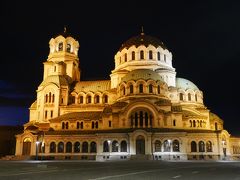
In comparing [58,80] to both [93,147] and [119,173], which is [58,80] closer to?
[93,147]

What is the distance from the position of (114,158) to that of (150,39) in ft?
99.1


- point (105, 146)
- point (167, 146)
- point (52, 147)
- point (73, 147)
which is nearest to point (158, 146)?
point (167, 146)

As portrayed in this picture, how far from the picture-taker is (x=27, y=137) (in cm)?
5500

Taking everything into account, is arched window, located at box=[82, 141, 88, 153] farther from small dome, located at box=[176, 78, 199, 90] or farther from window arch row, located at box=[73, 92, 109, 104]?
small dome, located at box=[176, 78, 199, 90]

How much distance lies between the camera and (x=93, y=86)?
6600 centimetres

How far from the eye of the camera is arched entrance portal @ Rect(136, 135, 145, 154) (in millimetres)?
49594

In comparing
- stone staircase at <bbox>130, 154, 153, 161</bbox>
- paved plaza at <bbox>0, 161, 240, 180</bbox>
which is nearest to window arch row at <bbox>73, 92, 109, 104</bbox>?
stone staircase at <bbox>130, 154, 153, 161</bbox>

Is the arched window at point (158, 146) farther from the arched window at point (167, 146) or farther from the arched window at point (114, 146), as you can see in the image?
the arched window at point (114, 146)

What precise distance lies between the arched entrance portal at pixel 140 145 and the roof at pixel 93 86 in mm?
18258

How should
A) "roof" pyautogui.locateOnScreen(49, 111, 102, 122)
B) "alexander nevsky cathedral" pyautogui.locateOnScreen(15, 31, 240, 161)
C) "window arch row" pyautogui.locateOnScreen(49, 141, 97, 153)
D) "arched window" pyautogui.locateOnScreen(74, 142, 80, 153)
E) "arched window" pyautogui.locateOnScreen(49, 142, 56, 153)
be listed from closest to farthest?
1. "alexander nevsky cathedral" pyautogui.locateOnScreen(15, 31, 240, 161)
2. "window arch row" pyautogui.locateOnScreen(49, 141, 97, 153)
3. "arched window" pyautogui.locateOnScreen(74, 142, 80, 153)
4. "arched window" pyautogui.locateOnScreen(49, 142, 56, 153)
5. "roof" pyautogui.locateOnScreen(49, 111, 102, 122)

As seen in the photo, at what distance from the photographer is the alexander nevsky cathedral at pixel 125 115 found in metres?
50.4

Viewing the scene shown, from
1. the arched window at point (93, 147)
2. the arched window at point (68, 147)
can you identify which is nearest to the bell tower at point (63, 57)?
the arched window at point (68, 147)

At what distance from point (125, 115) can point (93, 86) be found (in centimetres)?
1589

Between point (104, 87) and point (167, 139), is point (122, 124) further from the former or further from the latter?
point (104, 87)
